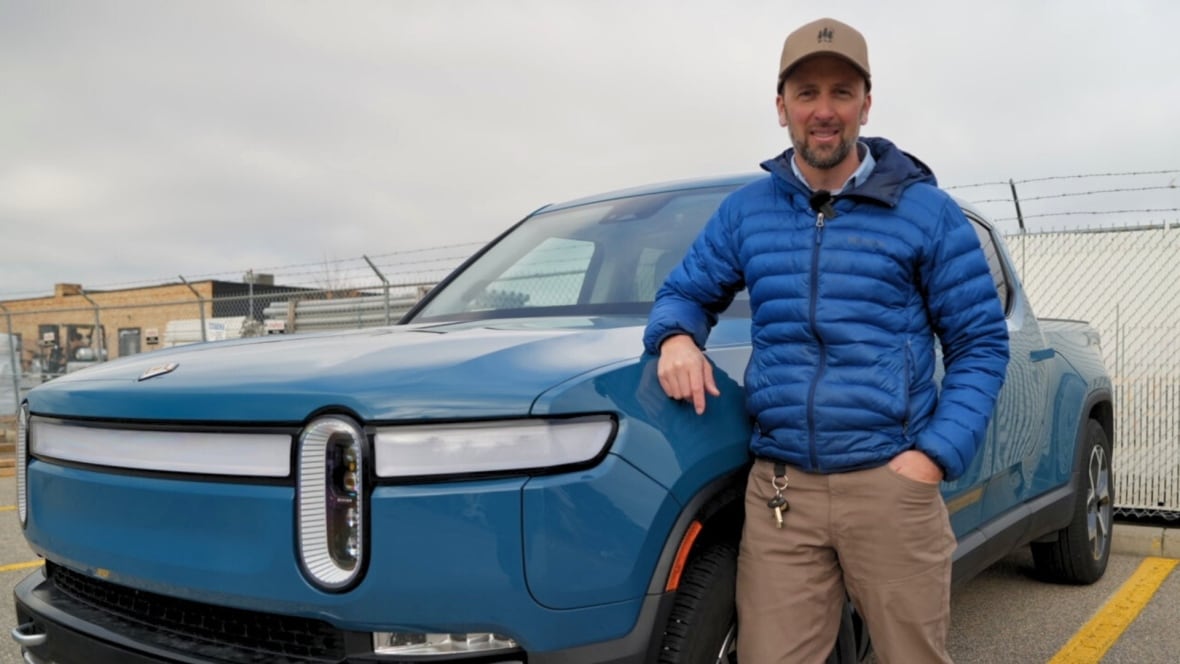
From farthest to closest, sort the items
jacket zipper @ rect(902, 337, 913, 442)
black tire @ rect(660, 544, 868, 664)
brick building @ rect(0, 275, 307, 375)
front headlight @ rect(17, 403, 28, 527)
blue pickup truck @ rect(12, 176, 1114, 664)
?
brick building @ rect(0, 275, 307, 375)
front headlight @ rect(17, 403, 28, 527)
jacket zipper @ rect(902, 337, 913, 442)
black tire @ rect(660, 544, 868, 664)
blue pickup truck @ rect(12, 176, 1114, 664)

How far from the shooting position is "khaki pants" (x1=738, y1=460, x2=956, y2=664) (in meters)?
2.09

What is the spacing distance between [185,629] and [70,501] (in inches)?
18.2

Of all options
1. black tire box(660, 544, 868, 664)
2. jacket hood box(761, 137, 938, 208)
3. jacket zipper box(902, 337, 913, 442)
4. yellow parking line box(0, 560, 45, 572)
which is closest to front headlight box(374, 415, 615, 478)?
black tire box(660, 544, 868, 664)

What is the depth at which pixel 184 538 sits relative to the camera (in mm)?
1956

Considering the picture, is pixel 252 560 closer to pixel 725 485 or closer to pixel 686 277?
pixel 725 485

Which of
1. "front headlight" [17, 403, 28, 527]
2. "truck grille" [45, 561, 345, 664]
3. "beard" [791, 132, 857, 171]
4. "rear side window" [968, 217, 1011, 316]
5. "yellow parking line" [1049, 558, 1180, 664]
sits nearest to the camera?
"truck grille" [45, 561, 345, 664]

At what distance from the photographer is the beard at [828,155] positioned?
2189 millimetres

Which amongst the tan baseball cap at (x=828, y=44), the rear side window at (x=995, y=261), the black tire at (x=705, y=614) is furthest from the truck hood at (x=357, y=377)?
the rear side window at (x=995, y=261)

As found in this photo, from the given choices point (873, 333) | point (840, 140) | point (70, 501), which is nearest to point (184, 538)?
point (70, 501)

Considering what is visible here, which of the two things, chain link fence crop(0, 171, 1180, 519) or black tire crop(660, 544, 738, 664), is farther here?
chain link fence crop(0, 171, 1180, 519)

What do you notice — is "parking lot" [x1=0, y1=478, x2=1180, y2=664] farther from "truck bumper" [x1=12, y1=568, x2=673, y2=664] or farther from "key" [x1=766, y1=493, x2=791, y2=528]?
"key" [x1=766, y1=493, x2=791, y2=528]

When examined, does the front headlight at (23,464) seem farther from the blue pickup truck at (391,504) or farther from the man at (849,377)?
the man at (849,377)

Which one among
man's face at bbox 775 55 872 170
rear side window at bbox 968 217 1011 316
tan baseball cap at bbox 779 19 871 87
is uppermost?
tan baseball cap at bbox 779 19 871 87

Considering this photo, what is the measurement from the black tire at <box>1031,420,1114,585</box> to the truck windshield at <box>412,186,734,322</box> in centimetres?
247
